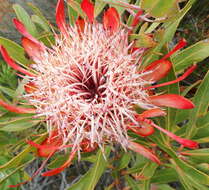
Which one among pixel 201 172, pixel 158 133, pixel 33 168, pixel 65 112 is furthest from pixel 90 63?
pixel 33 168

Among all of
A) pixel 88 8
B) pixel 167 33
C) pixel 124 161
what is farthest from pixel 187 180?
pixel 88 8

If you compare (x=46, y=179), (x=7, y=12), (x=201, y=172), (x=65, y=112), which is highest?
(x=7, y=12)

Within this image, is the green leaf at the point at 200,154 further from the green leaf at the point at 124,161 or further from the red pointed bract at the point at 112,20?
the red pointed bract at the point at 112,20

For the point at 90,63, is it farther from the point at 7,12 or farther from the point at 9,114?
the point at 7,12

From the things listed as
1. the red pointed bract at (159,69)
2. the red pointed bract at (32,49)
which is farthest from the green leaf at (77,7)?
the red pointed bract at (159,69)

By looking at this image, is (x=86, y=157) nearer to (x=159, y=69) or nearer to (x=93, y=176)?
(x=93, y=176)
